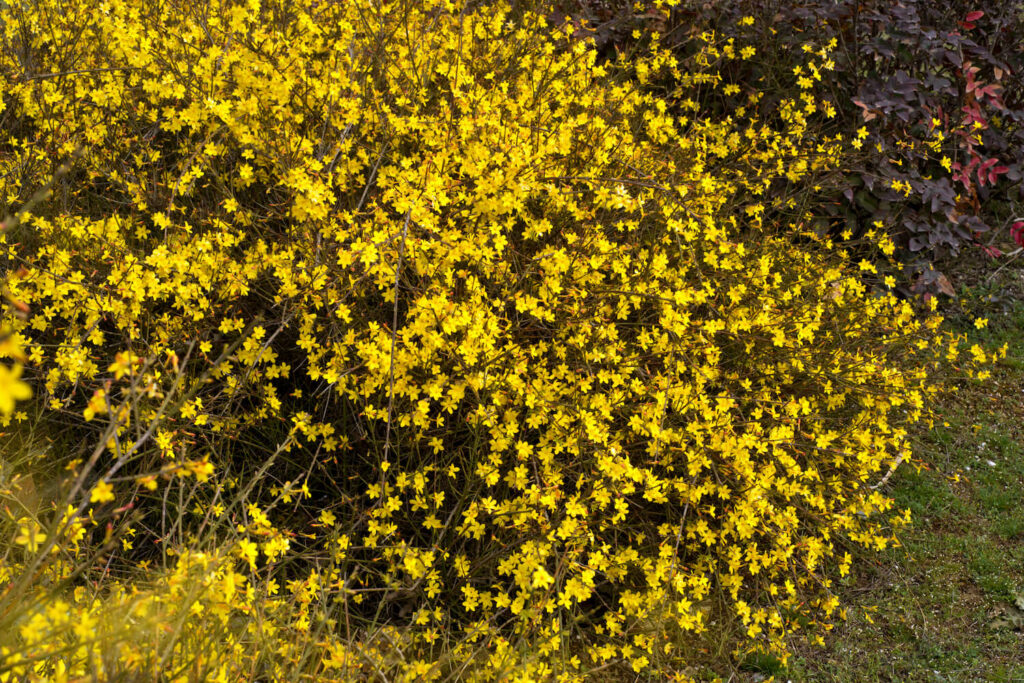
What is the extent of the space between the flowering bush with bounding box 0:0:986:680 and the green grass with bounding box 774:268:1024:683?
172 millimetres

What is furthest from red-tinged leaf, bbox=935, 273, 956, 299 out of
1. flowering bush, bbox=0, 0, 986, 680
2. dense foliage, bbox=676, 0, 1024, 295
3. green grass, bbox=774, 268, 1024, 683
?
flowering bush, bbox=0, 0, 986, 680

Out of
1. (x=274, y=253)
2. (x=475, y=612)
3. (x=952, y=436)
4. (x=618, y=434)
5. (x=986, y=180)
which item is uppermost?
(x=986, y=180)

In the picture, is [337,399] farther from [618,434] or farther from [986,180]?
[986,180]

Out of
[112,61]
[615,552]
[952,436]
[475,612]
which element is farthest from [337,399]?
[952,436]

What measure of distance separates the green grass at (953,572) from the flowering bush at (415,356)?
0.17 metres

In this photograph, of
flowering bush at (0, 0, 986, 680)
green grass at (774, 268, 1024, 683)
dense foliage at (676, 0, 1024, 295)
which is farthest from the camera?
dense foliage at (676, 0, 1024, 295)

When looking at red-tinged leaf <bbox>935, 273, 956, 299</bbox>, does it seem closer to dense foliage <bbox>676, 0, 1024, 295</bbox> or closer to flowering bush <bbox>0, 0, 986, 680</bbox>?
dense foliage <bbox>676, 0, 1024, 295</bbox>

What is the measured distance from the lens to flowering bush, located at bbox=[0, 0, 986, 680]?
276 cm

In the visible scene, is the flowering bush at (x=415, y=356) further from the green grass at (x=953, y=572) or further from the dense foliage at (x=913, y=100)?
the dense foliage at (x=913, y=100)

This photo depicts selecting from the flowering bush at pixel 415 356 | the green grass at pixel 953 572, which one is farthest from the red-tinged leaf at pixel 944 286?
the flowering bush at pixel 415 356

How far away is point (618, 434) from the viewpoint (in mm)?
3051

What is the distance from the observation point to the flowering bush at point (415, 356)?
2758 mm

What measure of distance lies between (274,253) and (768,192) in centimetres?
279

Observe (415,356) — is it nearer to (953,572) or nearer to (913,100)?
(953,572)
